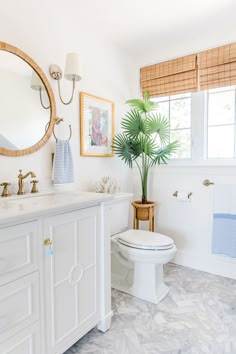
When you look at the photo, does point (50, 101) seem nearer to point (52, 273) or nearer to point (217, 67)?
point (52, 273)

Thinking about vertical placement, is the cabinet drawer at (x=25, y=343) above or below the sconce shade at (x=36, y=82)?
below

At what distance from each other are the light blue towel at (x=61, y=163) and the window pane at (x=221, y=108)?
1.41 meters

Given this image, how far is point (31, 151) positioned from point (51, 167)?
8.3 inches

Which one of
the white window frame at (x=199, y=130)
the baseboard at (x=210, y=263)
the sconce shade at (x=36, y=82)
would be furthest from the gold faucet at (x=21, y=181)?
the baseboard at (x=210, y=263)

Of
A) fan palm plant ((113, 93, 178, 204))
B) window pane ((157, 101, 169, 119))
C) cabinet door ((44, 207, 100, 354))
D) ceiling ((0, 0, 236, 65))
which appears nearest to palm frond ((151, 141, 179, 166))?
fan palm plant ((113, 93, 178, 204))

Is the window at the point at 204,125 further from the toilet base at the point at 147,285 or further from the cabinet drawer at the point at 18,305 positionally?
the cabinet drawer at the point at 18,305

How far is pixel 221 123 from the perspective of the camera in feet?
7.54

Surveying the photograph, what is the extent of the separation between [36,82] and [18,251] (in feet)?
3.96

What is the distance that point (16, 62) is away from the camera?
1602mm

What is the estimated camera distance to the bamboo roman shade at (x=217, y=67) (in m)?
2.12

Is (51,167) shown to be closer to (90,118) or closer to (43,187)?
(43,187)

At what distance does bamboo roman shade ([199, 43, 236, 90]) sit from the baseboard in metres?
1.57

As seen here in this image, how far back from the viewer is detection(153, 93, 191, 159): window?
2459 millimetres

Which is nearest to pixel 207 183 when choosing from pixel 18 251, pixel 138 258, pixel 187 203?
pixel 187 203
